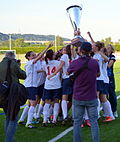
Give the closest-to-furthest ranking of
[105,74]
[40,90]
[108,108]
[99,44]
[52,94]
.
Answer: [99,44] < [52,94] < [105,74] < [108,108] < [40,90]

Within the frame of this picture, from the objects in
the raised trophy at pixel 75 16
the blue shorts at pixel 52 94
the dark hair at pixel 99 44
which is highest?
the raised trophy at pixel 75 16

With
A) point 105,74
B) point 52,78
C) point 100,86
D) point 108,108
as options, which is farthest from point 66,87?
point 108,108

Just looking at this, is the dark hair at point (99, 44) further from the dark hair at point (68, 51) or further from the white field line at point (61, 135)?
the white field line at point (61, 135)

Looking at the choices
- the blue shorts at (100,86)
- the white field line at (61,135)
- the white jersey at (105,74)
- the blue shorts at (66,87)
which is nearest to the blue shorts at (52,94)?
the blue shorts at (66,87)

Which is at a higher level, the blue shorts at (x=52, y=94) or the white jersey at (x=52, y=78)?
the white jersey at (x=52, y=78)

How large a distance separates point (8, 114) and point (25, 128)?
178 centimetres

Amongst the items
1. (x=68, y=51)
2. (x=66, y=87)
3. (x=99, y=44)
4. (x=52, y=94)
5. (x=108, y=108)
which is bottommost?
(x=108, y=108)

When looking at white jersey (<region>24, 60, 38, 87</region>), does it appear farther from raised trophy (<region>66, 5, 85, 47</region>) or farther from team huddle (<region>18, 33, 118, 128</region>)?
raised trophy (<region>66, 5, 85, 47</region>)

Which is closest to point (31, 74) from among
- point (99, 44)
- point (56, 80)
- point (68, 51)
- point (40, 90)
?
point (56, 80)

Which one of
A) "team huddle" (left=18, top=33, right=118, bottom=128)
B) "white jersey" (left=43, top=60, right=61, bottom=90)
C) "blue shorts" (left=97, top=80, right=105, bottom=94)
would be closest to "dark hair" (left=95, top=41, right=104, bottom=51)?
"team huddle" (left=18, top=33, right=118, bottom=128)

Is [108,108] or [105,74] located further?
[108,108]

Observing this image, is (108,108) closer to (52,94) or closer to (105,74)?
(105,74)

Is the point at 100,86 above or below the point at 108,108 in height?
above

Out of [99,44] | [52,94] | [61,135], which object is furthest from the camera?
[52,94]
